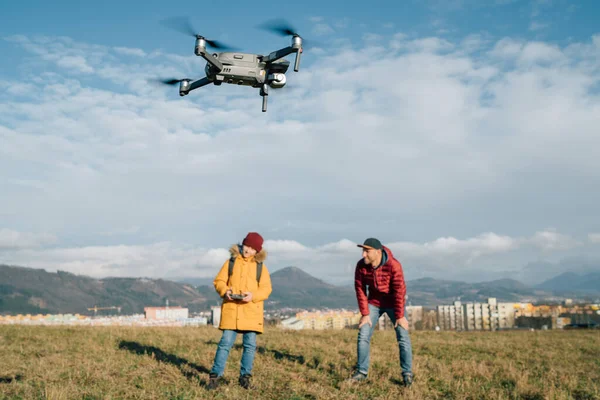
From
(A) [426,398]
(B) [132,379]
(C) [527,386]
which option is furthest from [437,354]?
(B) [132,379]

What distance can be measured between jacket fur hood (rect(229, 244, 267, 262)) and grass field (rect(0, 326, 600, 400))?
1850 mm

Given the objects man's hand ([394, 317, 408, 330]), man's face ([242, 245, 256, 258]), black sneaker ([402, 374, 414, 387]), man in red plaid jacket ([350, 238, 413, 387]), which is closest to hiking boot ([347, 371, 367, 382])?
man in red plaid jacket ([350, 238, 413, 387])

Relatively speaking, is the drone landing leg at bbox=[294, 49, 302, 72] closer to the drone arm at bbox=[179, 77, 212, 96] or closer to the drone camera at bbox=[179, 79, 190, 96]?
the drone arm at bbox=[179, 77, 212, 96]

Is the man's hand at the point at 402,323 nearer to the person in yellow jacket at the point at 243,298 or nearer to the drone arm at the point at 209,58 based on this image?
the person in yellow jacket at the point at 243,298

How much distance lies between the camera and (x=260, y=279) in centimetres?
752

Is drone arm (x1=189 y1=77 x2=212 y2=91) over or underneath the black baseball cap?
over

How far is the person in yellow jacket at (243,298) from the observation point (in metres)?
7.23

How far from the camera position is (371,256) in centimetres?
796

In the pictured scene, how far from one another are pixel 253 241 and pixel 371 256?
194 centimetres

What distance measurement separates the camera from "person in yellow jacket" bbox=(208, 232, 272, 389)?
7230 millimetres

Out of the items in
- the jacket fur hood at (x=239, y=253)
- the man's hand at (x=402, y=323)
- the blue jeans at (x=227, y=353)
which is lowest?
the blue jeans at (x=227, y=353)

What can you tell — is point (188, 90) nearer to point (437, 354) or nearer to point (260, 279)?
point (260, 279)

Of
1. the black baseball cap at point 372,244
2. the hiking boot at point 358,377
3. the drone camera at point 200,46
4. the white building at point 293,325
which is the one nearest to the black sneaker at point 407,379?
the hiking boot at point 358,377

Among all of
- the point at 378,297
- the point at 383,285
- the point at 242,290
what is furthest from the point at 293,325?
the point at 242,290
